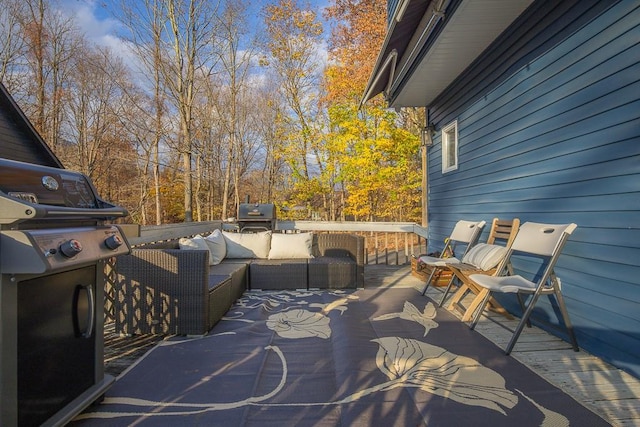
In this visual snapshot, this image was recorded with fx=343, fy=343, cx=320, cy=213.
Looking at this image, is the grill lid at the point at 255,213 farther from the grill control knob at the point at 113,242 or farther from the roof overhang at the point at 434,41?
the grill control knob at the point at 113,242

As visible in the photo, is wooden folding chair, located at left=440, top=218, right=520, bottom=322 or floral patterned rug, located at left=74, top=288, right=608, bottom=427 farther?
wooden folding chair, located at left=440, top=218, right=520, bottom=322

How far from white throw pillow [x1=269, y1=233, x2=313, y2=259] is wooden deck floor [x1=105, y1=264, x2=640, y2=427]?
6.85 feet

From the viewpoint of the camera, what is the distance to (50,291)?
4.70 feet

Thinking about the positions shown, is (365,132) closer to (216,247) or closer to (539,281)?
(216,247)

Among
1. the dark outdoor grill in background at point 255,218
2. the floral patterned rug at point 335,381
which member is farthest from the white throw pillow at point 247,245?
the floral patterned rug at point 335,381

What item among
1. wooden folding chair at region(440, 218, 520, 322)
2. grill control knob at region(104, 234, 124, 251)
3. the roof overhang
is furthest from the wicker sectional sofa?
the roof overhang

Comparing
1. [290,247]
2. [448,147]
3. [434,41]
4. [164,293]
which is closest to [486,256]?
[434,41]

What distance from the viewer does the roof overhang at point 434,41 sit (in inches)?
124

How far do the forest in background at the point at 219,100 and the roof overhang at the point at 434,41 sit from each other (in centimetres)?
339

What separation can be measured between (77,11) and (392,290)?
1262 centimetres

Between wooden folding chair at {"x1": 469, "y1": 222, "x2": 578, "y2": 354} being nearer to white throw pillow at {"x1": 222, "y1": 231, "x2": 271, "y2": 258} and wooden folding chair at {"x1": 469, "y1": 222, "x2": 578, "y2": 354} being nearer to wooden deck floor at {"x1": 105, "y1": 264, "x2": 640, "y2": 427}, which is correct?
wooden deck floor at {"x1": 105, "y1": 264, "x2": 640, "y2": 427}

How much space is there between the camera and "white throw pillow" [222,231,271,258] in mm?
4676

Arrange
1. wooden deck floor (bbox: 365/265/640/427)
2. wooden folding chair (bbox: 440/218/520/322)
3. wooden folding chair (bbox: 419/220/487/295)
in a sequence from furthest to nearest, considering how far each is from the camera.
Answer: wooden folding chair (bbox: 419/220/487/295)
wooden folding chair (bbox: 440/218/520/322)
wooden deck floor (bbox: 365/265/640/427)

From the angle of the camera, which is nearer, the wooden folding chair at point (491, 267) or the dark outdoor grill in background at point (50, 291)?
the dark outdoor grill in background at point (50, 291)
